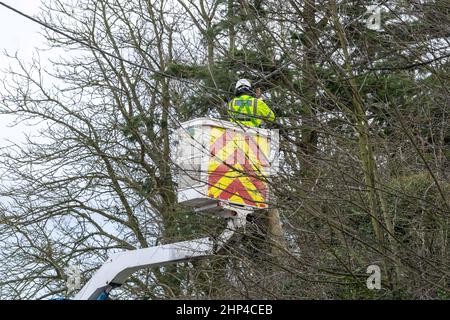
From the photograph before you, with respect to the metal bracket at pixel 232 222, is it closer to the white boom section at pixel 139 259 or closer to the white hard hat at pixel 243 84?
the white boom section at pixel 139 259

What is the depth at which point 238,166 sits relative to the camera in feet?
30.6

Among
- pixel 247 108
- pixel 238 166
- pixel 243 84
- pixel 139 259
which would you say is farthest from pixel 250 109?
pixel 139 259

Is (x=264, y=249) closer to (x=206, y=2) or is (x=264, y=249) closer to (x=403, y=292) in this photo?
(x=403, y=292)

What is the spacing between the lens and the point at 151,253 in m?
9.96

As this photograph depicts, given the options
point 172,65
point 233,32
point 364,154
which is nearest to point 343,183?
point 364,154

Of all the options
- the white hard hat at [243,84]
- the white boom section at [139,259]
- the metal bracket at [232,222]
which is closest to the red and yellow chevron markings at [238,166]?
the metal bracket at [232,222]

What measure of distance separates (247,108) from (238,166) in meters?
1.19

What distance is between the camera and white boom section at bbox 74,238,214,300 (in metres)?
9.65

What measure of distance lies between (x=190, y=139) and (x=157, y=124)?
26.7ft

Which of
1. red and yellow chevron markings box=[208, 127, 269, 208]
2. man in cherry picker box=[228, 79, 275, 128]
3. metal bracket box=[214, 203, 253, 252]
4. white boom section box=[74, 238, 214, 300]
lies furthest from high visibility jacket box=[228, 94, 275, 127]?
white boom section box=[74, 238, 214, 300]

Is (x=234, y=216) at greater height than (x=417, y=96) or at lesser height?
lesser

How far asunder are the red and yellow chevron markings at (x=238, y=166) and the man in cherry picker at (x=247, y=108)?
0.20m

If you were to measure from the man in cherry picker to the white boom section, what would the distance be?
4.12 feet
